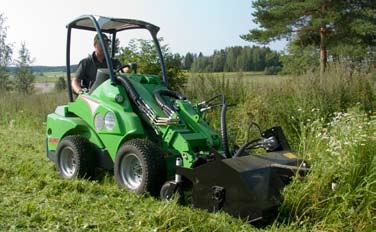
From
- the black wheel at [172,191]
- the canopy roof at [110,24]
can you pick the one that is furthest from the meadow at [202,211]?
the canopy roof at [110,24]

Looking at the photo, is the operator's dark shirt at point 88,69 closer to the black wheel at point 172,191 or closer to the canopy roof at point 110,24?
the canopy roof at point 110,24

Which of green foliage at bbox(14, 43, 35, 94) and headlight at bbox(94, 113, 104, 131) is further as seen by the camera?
green foliage at bbox(14, 43, 35, 94)

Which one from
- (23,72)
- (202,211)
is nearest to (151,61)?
(202,211)

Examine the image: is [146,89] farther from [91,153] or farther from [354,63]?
[354,63]

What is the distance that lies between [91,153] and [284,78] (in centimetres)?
511

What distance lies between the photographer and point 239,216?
3.72 m

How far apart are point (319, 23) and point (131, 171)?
13.2 meters

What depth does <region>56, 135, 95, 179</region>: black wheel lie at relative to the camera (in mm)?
5188

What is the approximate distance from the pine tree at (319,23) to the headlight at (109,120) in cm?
1171

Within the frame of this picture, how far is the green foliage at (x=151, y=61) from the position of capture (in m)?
9.85

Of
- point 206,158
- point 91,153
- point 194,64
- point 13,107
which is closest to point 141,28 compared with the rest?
point 91,153

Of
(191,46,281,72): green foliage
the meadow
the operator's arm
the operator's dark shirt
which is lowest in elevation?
the meadow

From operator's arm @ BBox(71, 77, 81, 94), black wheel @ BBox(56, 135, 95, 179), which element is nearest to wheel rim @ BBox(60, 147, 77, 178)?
black wheel @ BBox(56, 135, 95, 179)

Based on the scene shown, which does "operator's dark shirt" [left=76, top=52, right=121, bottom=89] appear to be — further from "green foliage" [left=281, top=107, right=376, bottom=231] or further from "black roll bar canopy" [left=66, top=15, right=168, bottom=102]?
"green foliage" [left=281, top=107, right=376, bottom=231]
